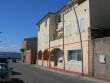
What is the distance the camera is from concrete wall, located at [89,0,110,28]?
34.8 m

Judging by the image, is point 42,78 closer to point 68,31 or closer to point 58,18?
point 68,31

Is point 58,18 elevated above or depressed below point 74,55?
above

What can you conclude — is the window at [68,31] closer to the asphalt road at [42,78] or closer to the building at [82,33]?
the building at [82,33]

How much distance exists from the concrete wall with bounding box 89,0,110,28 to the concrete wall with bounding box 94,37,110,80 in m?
3.94

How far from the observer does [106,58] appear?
29.1 metres

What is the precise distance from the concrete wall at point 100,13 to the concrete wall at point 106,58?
3938 mm

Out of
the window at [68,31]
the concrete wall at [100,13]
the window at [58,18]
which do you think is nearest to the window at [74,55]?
the window at [68,31]

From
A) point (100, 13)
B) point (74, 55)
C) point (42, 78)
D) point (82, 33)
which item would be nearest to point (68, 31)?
point (74, 55)

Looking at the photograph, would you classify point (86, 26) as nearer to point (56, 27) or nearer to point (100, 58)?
point (100, 58)

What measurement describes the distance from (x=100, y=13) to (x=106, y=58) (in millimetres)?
7806

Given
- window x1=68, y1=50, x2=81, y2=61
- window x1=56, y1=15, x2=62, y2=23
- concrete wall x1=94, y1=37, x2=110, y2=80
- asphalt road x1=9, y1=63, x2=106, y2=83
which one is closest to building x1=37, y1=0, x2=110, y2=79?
window x1=68, y1=50, x2=81, y2=61

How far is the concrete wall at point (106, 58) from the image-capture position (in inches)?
1128

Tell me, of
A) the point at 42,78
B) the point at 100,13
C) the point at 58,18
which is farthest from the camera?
the point at 58,18

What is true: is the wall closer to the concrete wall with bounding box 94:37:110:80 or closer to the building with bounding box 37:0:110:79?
the building with bounding box 37:0:110:79
